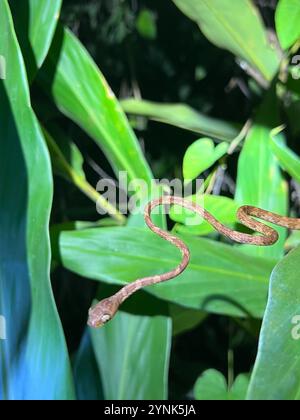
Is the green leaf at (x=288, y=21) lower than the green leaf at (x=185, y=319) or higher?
higher

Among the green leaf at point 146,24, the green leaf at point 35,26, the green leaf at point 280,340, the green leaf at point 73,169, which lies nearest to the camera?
the green leaf at point 280,340

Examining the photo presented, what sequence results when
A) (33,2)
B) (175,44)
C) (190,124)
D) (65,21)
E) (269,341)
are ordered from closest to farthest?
(269,341), (33,2), (190,124), (65,21), (175,44)

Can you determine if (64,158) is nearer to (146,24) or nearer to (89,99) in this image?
(89,99)

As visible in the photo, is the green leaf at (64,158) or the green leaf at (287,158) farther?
the green leaf at (64,158)

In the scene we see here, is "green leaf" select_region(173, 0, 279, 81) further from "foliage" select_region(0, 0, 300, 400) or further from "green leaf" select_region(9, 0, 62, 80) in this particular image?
"green leaf" select_region(9, 0, 62, 80)

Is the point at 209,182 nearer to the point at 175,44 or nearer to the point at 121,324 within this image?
the point at 121,324

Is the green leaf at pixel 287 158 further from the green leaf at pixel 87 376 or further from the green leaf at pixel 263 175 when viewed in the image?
the green leaf at pixel 87 376

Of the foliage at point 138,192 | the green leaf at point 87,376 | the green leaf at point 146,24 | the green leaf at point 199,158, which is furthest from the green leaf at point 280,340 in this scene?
the green leaf at point 146,24

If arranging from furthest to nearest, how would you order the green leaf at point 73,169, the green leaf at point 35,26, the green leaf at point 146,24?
the green leaf at point 146,24, the green leaf at point 73,169, the green leaf at point 35,26

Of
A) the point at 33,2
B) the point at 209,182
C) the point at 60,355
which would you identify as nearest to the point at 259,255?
the point at 209,182
